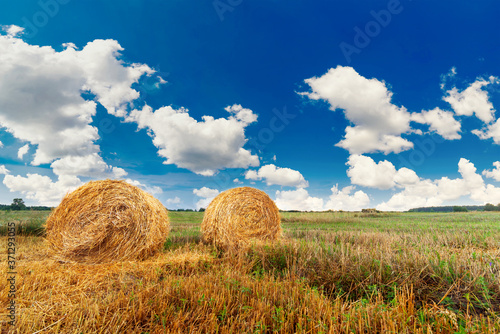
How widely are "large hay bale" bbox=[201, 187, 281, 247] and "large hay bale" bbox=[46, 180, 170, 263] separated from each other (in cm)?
185

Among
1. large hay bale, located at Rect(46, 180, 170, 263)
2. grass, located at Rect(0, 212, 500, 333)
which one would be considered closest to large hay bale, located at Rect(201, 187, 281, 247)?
large hay bale, located at Rect(46, 180, 170, 263)

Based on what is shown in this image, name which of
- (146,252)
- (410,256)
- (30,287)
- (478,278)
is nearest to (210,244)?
(146,252)

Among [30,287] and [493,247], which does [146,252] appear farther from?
[493,247]

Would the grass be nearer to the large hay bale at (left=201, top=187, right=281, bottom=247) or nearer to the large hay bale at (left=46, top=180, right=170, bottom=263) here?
the large hay bale at (left=46, top=180, right=170, bottom=263)

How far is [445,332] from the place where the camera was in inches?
114

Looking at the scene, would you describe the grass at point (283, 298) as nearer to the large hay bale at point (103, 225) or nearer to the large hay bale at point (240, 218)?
the large hay bale at point (103, 225)

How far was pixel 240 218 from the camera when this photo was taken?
30.4 feet

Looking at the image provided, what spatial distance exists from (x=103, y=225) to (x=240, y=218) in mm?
4223

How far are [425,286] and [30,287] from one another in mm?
6588

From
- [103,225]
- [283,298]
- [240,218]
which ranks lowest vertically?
[283,298]

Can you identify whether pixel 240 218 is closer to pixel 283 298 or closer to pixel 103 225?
pixel 103 225

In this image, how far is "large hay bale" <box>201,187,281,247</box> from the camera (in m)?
8.98

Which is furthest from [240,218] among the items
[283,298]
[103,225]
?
[283,298]

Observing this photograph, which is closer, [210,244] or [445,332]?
[445,332]
